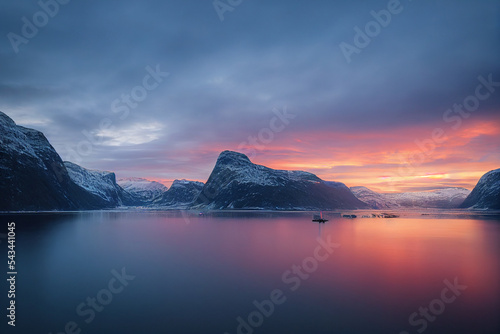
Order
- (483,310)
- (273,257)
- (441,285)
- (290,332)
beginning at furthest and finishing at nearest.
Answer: (273,257) < (441,285) < (483,310) < (290,332)

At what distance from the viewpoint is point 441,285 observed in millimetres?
30719

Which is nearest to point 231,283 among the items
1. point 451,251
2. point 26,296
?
point 26,296

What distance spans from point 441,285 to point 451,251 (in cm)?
3024

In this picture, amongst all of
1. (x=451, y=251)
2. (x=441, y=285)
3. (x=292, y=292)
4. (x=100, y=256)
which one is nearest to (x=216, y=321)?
(x=292, y=292)

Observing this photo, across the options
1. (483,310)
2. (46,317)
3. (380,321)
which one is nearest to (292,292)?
(380,321)

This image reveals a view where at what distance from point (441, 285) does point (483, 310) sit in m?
7.66

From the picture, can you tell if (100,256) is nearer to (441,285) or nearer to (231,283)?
(231,283)

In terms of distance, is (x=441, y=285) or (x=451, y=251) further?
(x=451, y=251)

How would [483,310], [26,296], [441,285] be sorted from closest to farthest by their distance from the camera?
1. [483,310]
2. [26,296]
3. [441,285]

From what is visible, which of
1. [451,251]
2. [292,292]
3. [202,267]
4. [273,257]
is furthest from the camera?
[451,251]

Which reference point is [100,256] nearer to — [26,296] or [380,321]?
[26,296]

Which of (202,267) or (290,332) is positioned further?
(202,267)

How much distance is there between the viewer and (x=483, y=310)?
2330 cm

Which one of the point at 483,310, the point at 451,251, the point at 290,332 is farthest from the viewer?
the point at 451,251
